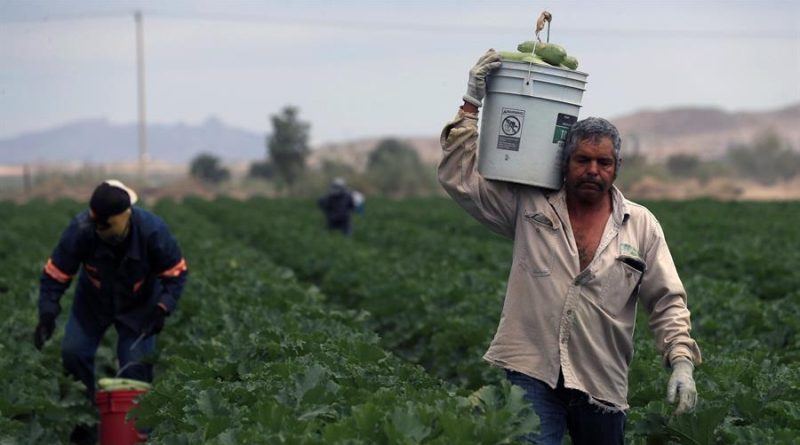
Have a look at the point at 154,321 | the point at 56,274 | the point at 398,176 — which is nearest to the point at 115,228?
the point at 56,274

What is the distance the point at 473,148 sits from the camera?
536 cm

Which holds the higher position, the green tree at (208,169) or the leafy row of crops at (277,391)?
the leafy row of crops at (277,391)

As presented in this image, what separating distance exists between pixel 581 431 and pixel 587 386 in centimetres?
22

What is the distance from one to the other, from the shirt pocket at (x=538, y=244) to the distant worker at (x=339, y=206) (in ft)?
63.9

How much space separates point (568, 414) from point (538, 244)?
724 millimetres

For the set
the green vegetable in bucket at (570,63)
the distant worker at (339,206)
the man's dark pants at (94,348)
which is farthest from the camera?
the distant worker at (339,206)

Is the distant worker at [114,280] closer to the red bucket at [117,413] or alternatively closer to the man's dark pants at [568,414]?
the red bucket at [117,413]

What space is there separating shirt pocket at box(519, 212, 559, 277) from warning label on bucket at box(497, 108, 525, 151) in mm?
294

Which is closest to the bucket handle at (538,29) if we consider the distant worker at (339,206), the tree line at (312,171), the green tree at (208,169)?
the distant worker at (339,206)

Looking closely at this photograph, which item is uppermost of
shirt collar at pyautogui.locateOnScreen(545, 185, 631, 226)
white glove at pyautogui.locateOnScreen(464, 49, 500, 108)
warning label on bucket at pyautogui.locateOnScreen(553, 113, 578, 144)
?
white glove at pyautogui.locateOnScreen(464, 49, 500, 108)

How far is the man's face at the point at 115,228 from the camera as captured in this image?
801 centimetres

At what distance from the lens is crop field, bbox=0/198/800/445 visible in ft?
16.4

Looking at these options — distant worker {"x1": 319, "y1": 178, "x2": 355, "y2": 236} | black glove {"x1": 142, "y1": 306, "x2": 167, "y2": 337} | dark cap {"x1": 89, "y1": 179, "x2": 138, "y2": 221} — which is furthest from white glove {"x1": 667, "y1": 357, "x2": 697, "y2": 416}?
distant worker {"x1": 319, "y1": 178, "x2": 355, "y2": 236}

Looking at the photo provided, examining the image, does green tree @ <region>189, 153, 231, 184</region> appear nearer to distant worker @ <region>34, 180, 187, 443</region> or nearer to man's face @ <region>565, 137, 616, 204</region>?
distant worker @ <region>34, 180, 187, 443</region>
